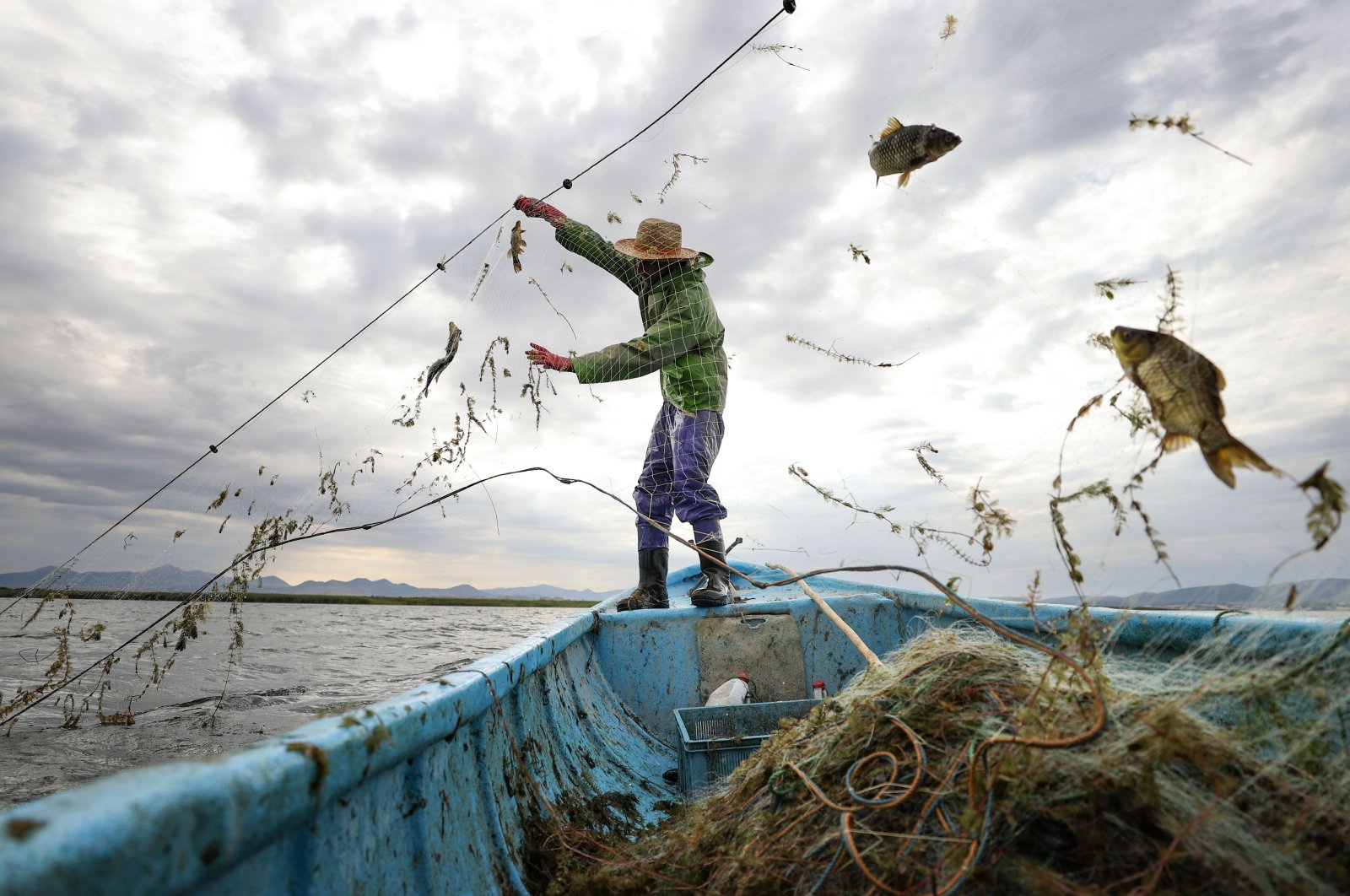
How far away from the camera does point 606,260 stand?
5207 mm

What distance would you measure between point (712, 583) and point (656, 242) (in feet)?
8.04

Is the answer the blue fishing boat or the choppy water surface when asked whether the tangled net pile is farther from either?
the choppy water surface

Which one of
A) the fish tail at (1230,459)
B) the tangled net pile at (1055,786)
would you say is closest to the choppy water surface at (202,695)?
Result: the tangled net pile at (1055,786)

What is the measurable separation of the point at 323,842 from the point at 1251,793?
1.61 m

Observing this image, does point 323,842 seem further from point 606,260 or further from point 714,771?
point 606,260

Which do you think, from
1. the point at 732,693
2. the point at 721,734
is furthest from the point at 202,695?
the point at 721,734

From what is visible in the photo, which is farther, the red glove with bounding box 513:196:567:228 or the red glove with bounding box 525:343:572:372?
the red glove with bounding box 513:196:567:228

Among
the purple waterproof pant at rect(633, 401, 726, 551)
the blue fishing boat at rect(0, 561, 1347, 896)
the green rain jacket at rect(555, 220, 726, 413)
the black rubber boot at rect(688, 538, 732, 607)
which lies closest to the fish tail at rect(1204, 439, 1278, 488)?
the blue fishing boat at rect(0, 561, 1347, 896)

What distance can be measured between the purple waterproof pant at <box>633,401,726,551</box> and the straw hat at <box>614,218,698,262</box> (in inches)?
42.4

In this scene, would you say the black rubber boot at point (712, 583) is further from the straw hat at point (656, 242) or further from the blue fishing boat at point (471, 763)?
the straw hat at point (656, 242)

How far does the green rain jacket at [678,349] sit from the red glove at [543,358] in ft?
0.35

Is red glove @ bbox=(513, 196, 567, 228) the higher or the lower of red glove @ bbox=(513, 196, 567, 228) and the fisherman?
the higher

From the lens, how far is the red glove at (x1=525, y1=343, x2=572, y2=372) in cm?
445

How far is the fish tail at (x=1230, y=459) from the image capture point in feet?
4.65
